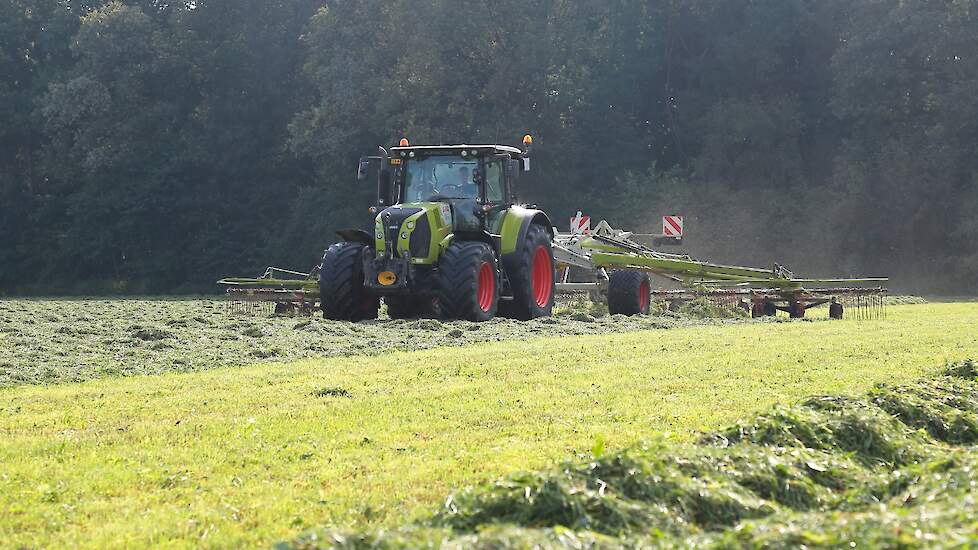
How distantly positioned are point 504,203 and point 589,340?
14.4ft

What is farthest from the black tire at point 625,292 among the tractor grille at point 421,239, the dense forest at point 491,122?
the dense forest at point 491,122

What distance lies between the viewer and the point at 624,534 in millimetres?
3801

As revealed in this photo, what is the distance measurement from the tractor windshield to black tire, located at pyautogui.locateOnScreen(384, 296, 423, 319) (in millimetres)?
1342

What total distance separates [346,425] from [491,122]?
30925 millimetres

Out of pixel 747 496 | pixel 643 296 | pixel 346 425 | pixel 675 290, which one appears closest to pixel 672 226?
pixel 675 290

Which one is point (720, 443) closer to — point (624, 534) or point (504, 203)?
point (624, 534)

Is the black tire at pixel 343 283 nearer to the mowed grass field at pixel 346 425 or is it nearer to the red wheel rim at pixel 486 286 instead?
the red wheel rim at pixel 486 286

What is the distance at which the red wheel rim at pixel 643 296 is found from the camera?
18.8 m

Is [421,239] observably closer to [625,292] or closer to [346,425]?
[625,292]

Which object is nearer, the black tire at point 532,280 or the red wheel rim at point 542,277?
the black tire at point 532,280

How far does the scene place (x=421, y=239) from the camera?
15508 millimetres

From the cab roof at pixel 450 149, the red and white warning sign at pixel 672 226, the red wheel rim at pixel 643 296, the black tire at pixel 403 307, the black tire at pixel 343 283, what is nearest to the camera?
the black tire at pixel 343 283

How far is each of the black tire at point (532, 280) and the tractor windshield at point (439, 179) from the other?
3.56 feet

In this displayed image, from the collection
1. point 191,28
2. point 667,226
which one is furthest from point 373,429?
point 191,28
